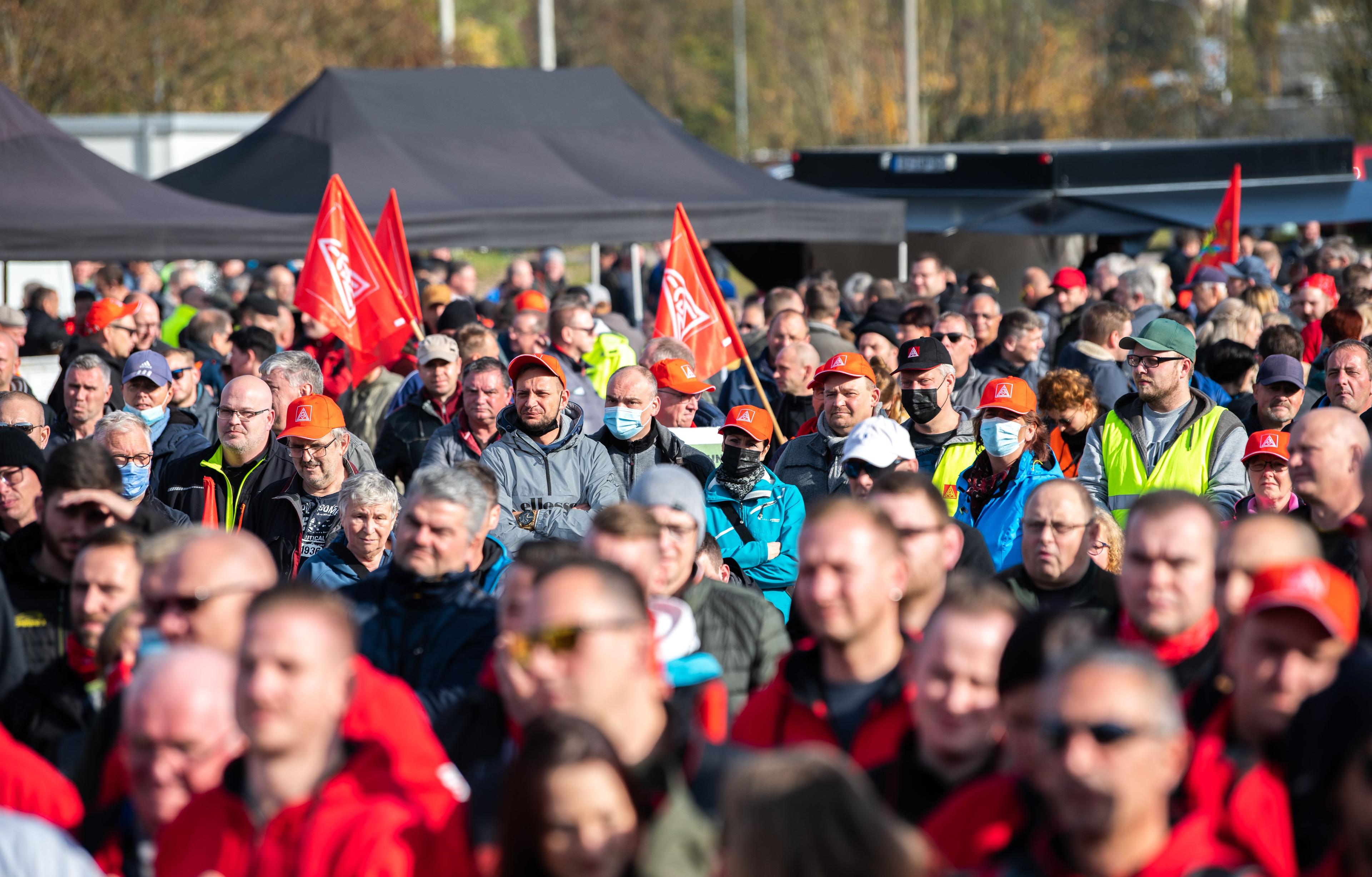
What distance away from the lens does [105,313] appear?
10.7 metres

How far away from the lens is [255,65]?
33.3 m

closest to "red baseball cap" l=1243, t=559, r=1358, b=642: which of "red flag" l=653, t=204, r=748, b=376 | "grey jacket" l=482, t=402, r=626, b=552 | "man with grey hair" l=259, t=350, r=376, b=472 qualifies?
"grey jacket" l=482, t=402, r=626, b=552

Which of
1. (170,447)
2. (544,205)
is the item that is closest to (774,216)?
(544,205)

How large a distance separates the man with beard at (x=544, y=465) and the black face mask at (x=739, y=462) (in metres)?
0.56

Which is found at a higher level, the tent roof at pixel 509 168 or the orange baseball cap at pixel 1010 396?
the tent roof at pixel 509 168

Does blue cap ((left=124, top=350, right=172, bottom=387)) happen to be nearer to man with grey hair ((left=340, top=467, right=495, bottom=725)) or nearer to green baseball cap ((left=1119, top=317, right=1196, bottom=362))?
man with grey hair ((left=340, top=467, right=495, bottom=725))

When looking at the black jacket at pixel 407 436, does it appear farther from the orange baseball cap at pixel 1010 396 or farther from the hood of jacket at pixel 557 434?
the orange baseball cap at pixel 1010 396

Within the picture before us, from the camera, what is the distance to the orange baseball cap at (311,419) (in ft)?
22.9

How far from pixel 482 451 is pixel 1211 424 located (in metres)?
3.29

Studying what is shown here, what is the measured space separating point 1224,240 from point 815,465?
9.63 m

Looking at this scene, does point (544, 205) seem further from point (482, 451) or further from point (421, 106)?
point (482, 451)

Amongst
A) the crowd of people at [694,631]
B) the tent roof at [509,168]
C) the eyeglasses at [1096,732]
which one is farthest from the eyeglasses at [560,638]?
the tent roof at [509,168]

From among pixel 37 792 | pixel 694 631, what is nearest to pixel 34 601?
pixel 37 792

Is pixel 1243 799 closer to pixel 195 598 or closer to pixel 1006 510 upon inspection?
pixel 195 598
